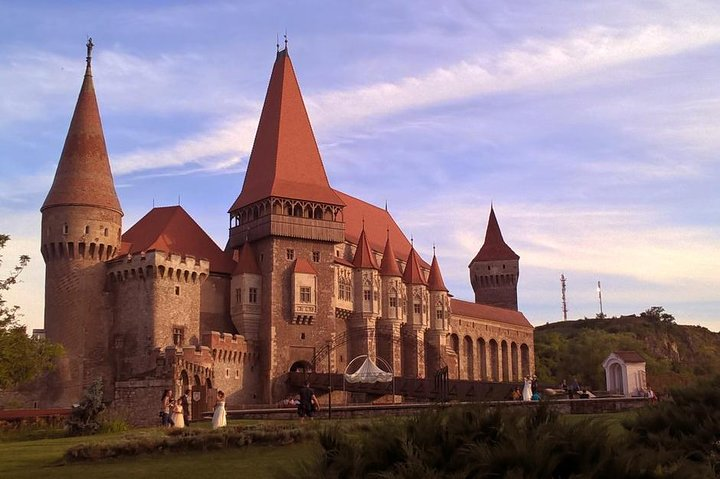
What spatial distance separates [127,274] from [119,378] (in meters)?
5.61

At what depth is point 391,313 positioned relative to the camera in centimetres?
5812

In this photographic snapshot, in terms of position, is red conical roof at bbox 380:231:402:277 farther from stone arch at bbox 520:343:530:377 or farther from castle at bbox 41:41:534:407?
stone arch at bbox 520:343:530:377

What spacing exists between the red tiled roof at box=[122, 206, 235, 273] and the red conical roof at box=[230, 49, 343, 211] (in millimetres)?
3414

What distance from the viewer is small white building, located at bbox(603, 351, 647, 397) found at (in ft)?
156

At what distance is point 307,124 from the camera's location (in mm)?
58188

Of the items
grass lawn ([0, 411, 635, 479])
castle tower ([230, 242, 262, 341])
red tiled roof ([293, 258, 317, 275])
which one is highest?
red tiled roof ([293, 258, 317, 275])

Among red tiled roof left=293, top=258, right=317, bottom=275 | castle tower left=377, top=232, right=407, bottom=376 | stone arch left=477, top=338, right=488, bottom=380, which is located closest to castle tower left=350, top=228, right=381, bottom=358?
castle tower left=377, top=232, right=407, bottom=376

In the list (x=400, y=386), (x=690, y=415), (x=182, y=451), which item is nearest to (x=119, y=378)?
(x=400, y=386)

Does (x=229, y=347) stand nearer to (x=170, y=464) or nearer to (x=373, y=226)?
(x=373, y=226)

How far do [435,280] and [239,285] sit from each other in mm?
18723

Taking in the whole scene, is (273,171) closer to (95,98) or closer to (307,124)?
(307,124)

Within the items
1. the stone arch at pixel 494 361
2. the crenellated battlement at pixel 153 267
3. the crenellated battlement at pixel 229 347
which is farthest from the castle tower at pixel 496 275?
the crenellated battlement at pixel 153 267

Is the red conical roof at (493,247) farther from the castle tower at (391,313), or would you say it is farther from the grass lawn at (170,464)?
the grass lawn at (170,464)

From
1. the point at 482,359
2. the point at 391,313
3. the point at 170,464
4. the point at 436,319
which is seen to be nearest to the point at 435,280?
the point at 436,319
